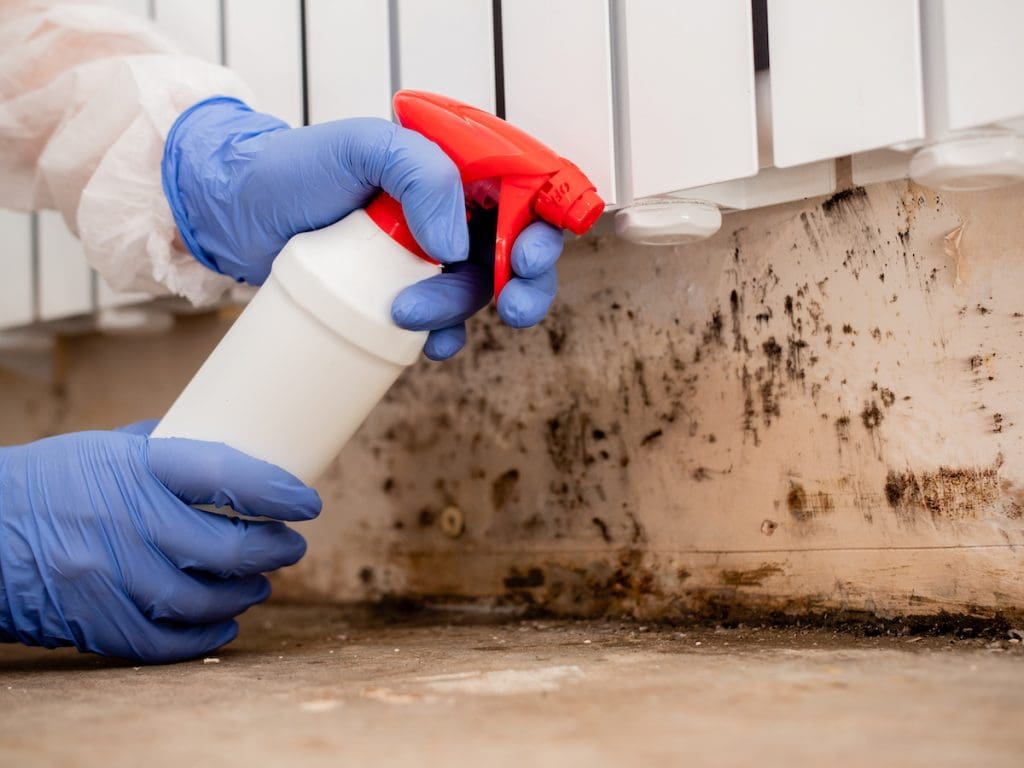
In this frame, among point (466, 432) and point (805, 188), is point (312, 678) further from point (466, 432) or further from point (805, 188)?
point (805, 188)

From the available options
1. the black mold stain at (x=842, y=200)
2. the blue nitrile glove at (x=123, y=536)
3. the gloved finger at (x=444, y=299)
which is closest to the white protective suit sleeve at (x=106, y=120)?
the blue nitrile glove at (x=123, y=536)

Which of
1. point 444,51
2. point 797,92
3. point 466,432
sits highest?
point 444,51

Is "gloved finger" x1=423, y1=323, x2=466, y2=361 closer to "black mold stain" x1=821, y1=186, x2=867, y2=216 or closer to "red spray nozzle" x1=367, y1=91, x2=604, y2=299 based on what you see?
"red spray nozzle" x1=367, y1=91, x2=604, y2=299

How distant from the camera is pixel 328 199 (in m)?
0.84

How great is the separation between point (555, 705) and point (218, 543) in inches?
16.7

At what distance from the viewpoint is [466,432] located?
1.17m

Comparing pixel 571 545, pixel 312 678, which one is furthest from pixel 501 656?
pixel 571 545

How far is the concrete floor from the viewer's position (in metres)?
0.48

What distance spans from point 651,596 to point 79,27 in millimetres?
922

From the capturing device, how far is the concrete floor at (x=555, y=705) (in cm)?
48

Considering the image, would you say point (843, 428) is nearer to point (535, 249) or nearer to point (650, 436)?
point (650, 436)

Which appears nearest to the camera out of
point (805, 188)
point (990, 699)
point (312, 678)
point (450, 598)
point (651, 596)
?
point (990, 699)

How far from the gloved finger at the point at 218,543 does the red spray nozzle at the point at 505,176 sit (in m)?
0.32

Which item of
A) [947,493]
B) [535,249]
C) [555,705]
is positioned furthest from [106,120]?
[947,493]
